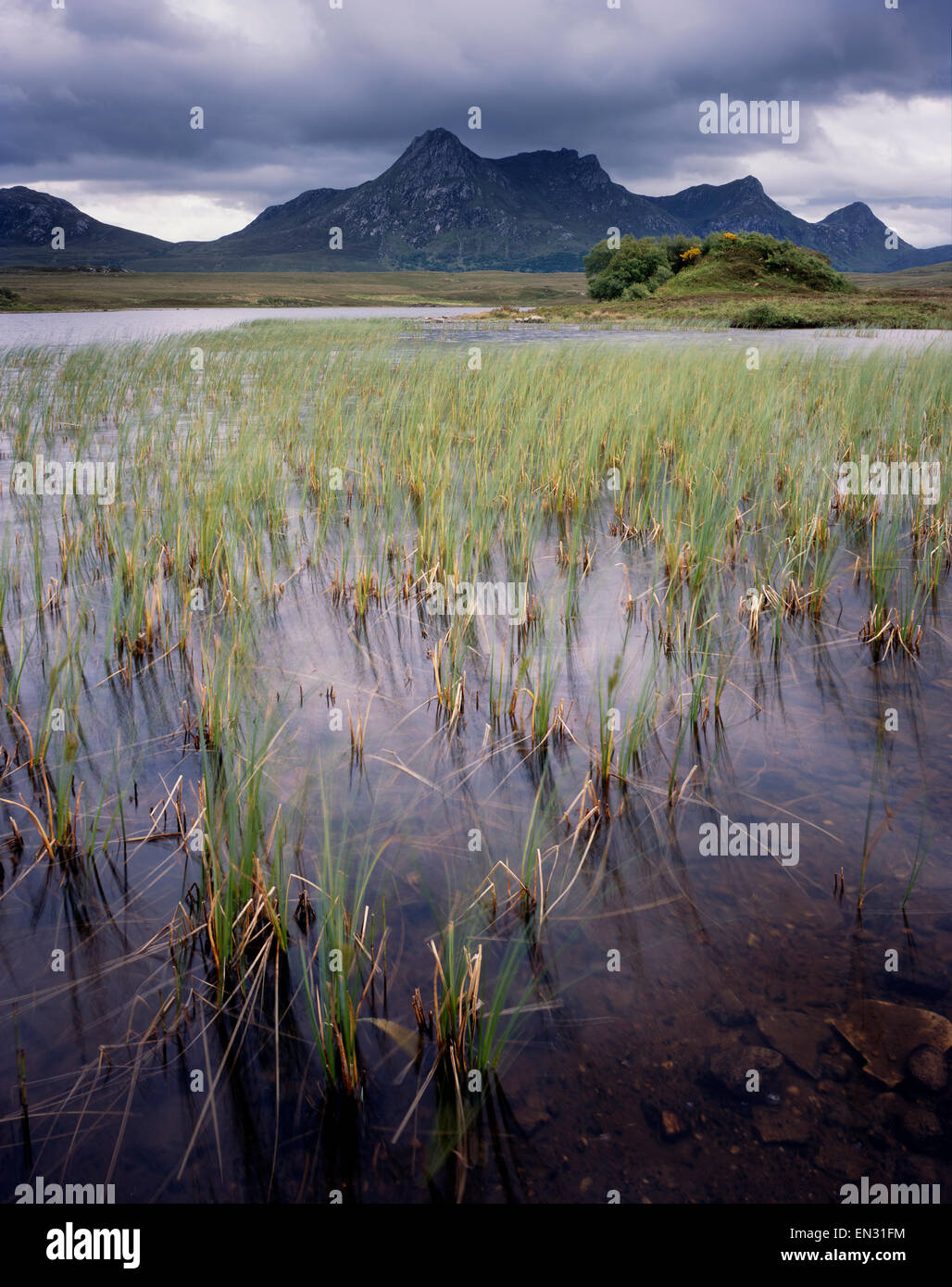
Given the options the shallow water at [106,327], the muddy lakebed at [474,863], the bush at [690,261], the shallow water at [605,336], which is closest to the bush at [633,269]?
the bush at [690,261]

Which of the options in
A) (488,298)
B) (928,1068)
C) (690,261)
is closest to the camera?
(928,1068)

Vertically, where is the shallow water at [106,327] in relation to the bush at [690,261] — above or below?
below

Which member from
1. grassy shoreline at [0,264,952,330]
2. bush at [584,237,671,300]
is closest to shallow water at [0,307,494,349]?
grassy shoreline at [0,264,952,330]

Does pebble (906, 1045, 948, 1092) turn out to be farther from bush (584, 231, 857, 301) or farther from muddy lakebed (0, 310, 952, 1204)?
bush (584, 231, 857, 301)

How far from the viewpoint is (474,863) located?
2.10m

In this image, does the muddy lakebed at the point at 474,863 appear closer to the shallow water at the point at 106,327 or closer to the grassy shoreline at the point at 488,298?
the shallow water at the point at 106,327

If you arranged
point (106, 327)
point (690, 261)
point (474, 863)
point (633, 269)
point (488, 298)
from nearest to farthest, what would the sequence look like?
point (474, 863) → point (106, 327) → point (633, 269) → point (690, 261) → point (488, 298)

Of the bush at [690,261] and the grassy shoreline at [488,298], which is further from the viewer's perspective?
the bush at [690,261]

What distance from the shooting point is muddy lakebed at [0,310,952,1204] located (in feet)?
4.59

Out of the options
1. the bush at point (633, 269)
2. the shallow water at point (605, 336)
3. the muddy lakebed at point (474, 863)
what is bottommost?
the muddy lakebed at point (474, 863)

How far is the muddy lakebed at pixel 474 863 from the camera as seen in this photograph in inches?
55.1

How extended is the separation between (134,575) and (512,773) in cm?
230

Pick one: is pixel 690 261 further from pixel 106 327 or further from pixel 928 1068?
pixel 928 1068

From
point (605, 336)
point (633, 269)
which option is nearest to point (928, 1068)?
point (605, 336)
